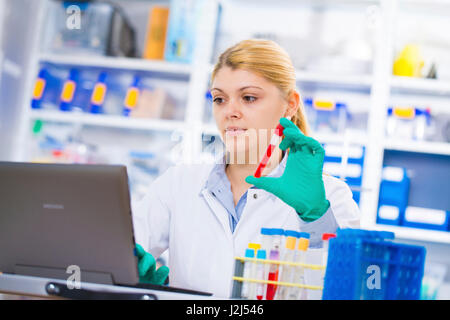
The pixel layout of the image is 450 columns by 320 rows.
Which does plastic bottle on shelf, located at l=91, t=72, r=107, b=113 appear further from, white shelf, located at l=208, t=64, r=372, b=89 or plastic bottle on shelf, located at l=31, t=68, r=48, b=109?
white shelf, located at l=208, t=64, r=372, b=89

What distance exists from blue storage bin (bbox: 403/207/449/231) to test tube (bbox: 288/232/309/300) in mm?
1860

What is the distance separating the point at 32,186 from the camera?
A: 1075 millimetres

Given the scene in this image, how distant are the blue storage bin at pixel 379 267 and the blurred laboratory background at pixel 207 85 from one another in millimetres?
1773

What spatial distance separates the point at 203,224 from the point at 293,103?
0.52 metres

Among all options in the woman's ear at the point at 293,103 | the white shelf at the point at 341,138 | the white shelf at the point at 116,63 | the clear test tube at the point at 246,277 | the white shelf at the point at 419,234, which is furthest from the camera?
the white shelf at the point at 116,63

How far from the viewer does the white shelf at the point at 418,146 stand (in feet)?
8.75

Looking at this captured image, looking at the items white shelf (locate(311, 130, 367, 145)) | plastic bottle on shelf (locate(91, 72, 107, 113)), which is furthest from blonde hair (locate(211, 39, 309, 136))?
plastic bottle on shelf (locate(91, 72, 107, 113))

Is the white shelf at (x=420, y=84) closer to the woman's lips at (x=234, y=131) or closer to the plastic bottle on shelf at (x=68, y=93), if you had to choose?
the woman's lips at (x=234, y=131)

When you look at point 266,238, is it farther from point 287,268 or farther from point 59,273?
point 59,273

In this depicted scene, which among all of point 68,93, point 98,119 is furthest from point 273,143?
point 68,93

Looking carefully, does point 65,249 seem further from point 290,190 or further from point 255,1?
point 255,1

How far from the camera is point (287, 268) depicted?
3.16 feet

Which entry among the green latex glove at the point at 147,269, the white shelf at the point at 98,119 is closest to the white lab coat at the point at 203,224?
the green latex glove at the point at 147,269

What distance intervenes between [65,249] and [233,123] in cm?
76
